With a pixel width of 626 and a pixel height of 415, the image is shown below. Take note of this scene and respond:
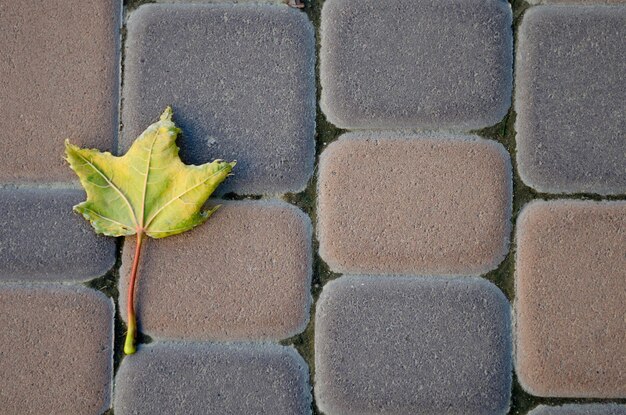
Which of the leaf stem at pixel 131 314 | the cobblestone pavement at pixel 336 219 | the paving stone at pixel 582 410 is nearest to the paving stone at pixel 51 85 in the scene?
the cobblestone pavement at pixel 336 219

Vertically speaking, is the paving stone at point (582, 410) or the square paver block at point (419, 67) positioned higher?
the square paver block at point (419, 67)

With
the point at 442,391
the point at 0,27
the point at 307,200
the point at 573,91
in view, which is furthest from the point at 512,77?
the point at 0,27

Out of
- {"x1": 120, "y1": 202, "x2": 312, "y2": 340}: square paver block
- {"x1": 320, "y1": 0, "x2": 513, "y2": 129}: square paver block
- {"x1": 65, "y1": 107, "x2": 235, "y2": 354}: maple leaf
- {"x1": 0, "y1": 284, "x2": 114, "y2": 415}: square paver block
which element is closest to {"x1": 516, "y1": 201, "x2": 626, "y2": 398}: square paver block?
{"x1": 320, "y1": 0, "x2": 513, "y2": 129}: square paver block

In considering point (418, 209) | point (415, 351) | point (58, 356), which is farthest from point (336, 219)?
point (58, 356)

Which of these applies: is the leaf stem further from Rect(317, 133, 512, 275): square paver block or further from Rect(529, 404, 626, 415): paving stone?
Rect(529, 404, 626, 415): paving stone

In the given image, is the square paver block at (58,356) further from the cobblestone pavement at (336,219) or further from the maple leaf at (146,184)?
the maple leaf at (146,184)

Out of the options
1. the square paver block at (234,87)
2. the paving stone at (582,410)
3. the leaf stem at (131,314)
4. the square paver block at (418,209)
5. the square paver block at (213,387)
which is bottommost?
the square paver block at (213,387)

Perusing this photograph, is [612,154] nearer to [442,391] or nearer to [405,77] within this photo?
[405,77]

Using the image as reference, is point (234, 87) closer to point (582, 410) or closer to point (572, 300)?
point (572, 300)
